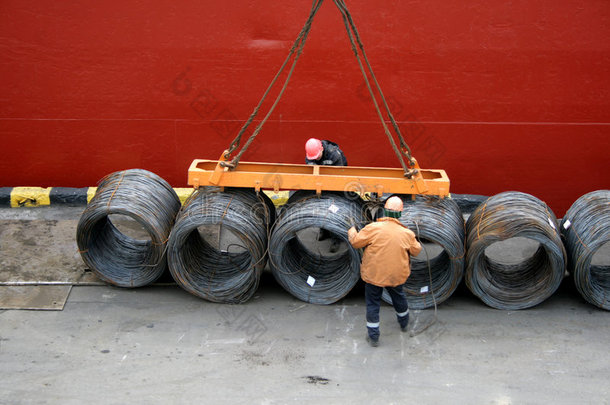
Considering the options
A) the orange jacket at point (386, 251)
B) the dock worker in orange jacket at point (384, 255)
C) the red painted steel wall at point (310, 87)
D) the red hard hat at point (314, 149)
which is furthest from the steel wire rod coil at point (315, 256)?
the red painted steel wall at point (310, 87)

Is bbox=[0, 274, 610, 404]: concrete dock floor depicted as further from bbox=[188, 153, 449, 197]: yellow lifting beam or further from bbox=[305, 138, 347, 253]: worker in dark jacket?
bbox=[305, 138, 347, 253]: worker in dark jacket

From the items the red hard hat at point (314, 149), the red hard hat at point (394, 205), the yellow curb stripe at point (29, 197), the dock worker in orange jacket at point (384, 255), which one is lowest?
the yellow curb stripe at point (29, 197)

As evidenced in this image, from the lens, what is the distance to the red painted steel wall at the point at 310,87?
339 inches

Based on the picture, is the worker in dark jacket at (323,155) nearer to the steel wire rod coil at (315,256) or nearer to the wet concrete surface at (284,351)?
the steel wire rod coil at (315,256)

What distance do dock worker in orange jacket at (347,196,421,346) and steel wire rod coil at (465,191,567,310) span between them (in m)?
1.04

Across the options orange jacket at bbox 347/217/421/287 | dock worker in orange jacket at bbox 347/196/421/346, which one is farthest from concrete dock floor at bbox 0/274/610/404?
orange jacket at bbox 347/217/421/287

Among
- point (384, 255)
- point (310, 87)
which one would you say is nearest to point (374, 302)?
point (384, 255)

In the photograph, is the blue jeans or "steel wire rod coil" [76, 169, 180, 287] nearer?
the blue jeans

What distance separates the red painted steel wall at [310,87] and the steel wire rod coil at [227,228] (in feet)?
8.12

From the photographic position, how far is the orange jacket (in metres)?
5.89

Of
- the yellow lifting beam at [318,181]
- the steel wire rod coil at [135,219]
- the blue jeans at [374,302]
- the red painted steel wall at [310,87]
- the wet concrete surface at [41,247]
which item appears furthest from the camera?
the red painted steel wall at [310,87]

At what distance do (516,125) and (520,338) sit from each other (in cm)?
391

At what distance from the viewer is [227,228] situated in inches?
260

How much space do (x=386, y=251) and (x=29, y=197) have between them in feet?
20.1
